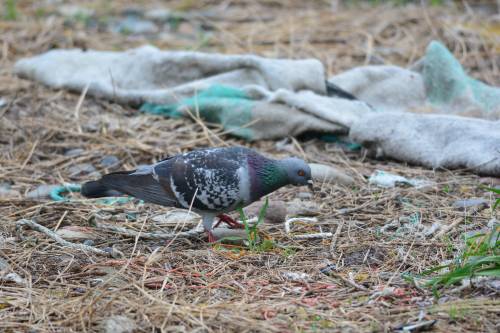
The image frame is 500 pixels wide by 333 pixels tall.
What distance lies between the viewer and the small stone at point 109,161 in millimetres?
5078

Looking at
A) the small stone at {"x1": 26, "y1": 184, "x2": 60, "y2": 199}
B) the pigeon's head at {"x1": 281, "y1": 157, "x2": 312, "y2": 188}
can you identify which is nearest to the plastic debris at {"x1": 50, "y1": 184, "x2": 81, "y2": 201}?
the small stone at {"x1": 26, "y1": 184, "x2": 60, "y2": 199}

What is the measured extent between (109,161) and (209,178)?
154 centimetres

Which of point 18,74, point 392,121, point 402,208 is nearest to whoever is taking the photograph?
point 402,208

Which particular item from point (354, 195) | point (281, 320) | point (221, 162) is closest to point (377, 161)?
point (354, 195)

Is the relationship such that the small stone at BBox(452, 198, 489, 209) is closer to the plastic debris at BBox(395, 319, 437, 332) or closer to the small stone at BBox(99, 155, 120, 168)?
the plastic debris at BBox(395, 319, 437, 332)

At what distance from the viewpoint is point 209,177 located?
3771 mm

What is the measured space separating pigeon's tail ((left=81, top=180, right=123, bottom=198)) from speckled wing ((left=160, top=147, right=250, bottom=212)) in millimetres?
274

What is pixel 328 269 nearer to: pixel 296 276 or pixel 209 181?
pixel 296 276

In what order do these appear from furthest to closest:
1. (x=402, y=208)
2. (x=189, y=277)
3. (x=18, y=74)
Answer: (x=18, y=74)
(x=402, y=208)
(x=189, y=277)

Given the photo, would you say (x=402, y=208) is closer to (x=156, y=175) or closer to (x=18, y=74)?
(x=156, y=175)

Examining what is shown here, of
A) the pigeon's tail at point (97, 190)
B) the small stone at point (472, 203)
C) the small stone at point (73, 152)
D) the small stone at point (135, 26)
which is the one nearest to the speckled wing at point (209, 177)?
the pigeon's tail at point (97, 190)

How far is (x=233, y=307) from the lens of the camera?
9.70 feet

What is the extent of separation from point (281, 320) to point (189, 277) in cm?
59

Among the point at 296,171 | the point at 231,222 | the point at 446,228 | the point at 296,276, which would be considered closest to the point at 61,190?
the point at 231,222
